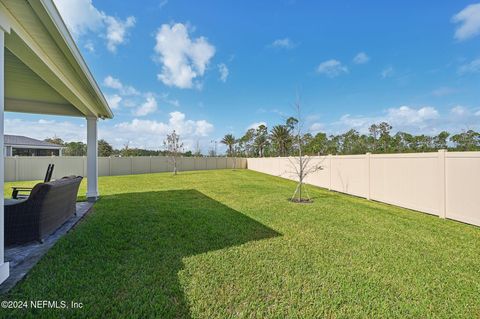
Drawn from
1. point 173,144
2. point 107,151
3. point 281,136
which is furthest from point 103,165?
point 281,136

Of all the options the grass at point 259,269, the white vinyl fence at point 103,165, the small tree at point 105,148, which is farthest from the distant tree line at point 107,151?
the grass at point 259,269

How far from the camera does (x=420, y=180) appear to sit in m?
5.82

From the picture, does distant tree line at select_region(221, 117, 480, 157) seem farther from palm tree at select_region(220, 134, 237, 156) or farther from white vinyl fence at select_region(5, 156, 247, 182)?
white vinyl fence at select_region(5, 156, 247, 182)

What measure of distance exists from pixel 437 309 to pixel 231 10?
1100 cm

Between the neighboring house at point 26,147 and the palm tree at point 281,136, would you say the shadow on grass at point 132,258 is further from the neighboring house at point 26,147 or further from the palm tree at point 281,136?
the palm tree at point 281,136

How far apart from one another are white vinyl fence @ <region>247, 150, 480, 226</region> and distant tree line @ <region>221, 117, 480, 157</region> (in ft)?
37.0

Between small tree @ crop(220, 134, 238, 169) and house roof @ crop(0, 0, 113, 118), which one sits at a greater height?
small tree @ crop(220, 134, 238, 169)

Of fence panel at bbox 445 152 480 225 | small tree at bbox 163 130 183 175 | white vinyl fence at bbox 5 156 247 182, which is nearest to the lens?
fence panel at bbox 445 152 480 225

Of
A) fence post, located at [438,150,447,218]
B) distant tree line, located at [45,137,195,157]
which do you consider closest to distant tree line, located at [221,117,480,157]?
distant tree line, located at [45,137,195,157]

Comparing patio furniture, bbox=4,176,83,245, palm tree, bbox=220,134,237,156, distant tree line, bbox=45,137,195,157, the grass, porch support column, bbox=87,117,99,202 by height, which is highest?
palm tree, bbox=220,134,237,156

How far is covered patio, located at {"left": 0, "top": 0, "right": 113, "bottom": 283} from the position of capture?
232 centimetres

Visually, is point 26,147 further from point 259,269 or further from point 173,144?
point 259,269

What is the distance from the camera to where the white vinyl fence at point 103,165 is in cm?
1430

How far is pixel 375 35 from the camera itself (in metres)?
11.8
